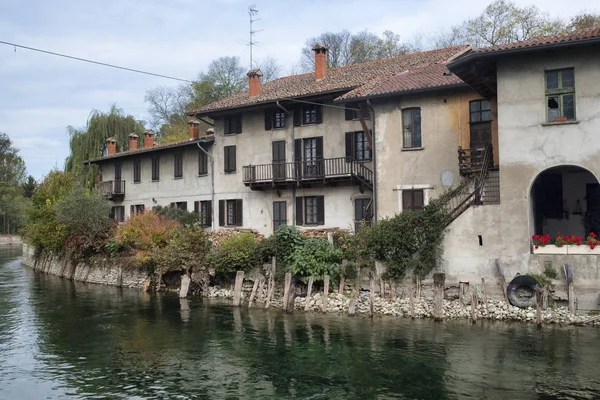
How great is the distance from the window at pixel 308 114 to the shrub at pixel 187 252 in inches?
301

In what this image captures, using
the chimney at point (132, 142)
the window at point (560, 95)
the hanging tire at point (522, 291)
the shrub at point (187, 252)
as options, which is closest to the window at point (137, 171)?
the chimney at point (132, 142)

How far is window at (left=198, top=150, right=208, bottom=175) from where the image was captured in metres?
34.0

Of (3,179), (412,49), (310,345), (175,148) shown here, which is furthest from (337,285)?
(3,179)

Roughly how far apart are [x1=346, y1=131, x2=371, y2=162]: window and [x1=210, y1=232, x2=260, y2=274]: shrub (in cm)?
613

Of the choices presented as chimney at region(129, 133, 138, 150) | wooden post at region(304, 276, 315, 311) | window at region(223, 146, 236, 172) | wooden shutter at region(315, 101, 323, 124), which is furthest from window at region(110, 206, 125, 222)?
wooden post at region(304, 276, 315, 311)

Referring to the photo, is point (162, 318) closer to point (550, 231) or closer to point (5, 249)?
point (550, 231)

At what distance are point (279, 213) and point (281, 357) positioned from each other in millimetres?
15072

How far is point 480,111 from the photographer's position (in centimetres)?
2322

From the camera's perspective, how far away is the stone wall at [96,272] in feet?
99.9

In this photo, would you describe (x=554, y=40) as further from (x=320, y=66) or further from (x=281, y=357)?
(x=320, y=66)

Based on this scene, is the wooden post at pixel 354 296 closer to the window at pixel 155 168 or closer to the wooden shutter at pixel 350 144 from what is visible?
the wooden shutter at pixel 350 144

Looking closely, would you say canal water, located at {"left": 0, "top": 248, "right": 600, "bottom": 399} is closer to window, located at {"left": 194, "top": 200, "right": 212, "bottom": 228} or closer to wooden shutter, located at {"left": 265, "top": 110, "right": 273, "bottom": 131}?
window, located at {"left": 194, "top": 200, "right": 212, "bottom": 228}

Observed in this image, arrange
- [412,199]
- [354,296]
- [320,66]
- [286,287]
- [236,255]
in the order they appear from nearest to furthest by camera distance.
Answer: [354,296], [286,287], [412,199], [236,255], [320,66]

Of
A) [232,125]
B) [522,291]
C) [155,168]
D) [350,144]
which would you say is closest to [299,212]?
[350,144]
